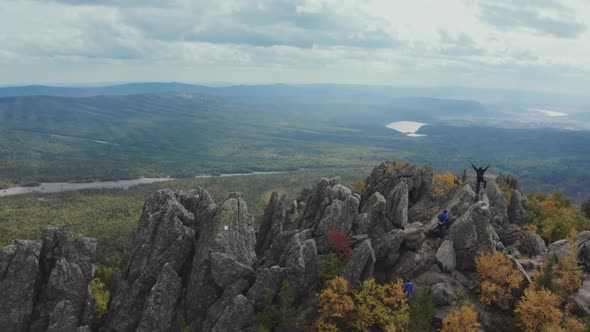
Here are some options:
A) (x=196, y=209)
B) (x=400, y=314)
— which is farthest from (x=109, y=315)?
(x=400, y=314)

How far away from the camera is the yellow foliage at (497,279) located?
41.0 meters

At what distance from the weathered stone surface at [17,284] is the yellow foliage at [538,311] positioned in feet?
161

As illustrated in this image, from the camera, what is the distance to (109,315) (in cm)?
4444

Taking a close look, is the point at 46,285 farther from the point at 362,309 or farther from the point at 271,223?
the point at 362,309

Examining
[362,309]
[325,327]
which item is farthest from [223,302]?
[362,309]

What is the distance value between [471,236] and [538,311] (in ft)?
34.6

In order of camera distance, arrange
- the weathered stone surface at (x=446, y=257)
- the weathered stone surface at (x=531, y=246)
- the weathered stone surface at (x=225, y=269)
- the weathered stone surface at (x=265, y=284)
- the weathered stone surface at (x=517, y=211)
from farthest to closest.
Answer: the weathered stone surface at (x=517, y=211)
the weathered stone surface at (x=531, y=246)
the weathered stone surface at (x=446, y=257)
the weathered stone surface at (x=225, y=269)
the weathered stone surface at (x=265, y=284)

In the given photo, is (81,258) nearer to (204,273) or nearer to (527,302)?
(204,273)

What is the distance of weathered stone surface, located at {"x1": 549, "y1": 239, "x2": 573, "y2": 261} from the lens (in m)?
46.8

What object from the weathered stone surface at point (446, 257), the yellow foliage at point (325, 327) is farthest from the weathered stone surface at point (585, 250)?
the yellow foliage at point (325, 327)

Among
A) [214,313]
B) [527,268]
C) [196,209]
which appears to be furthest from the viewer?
[196,209]

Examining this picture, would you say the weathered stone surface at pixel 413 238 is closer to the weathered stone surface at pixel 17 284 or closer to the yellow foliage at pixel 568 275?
the yellow foliage at pixel 568 275

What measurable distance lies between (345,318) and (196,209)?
25.5m

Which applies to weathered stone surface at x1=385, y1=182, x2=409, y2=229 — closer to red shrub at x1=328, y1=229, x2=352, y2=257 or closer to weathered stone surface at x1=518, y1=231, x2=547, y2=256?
red shrub at x1=328, y1=229, x2=352, y2=257
